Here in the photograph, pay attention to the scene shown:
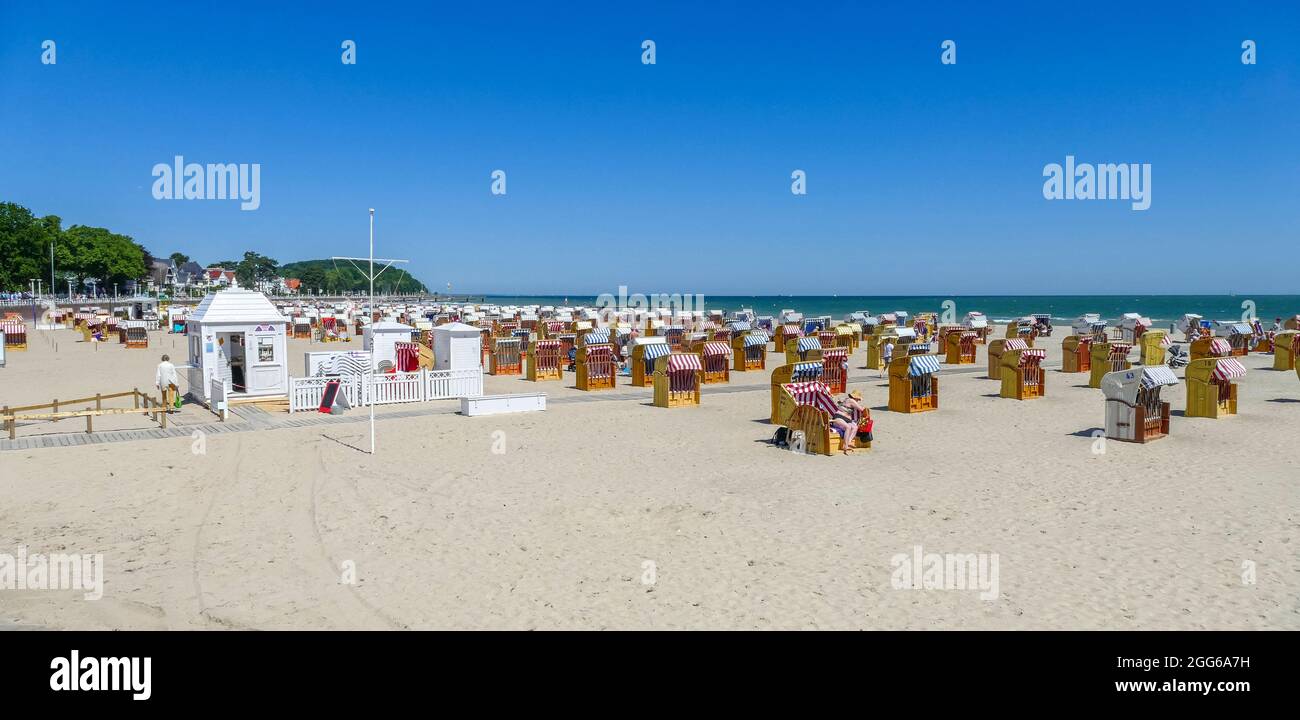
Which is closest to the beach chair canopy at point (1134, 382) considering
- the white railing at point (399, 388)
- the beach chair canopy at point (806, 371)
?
the beach chair canopy at point (806, 371)

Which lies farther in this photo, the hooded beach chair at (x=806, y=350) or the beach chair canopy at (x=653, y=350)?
the hooded beach chair at (x=806, y=350)

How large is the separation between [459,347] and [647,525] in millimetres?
12186

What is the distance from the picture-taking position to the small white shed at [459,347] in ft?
64.7

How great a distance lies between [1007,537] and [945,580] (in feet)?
5.77

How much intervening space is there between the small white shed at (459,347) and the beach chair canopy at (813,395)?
9052mm

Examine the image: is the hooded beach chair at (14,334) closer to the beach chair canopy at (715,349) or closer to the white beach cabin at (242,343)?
the white beach cabin at (242,343)

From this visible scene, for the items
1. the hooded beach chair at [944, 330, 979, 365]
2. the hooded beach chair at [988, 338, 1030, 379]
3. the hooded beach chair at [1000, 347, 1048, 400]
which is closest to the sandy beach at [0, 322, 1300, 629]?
the hooded beach chair at [1000, 347, 1048, 400]

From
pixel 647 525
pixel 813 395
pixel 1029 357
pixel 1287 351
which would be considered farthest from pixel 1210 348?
pixel 647 525

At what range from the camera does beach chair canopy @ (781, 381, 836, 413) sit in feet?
42.0

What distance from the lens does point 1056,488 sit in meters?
10.3

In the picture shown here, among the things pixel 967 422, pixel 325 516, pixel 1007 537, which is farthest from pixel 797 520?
pixel 967 422

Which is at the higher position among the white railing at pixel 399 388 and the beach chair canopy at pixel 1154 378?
the beach chair canopy at pixel 1154 378

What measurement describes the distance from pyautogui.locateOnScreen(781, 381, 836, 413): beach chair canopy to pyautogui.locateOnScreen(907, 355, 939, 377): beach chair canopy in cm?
413
